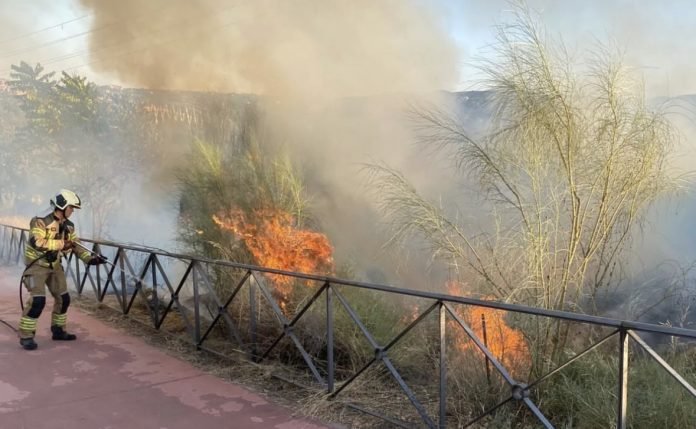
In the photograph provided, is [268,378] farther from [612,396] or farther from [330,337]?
[612,396]

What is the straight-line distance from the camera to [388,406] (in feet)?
10.6

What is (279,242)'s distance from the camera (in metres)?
5.02

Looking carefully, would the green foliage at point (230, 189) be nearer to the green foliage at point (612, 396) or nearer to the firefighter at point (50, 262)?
the firefighter at point (50, 262)

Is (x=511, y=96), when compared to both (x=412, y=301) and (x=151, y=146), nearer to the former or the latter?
(x=412, y=301)

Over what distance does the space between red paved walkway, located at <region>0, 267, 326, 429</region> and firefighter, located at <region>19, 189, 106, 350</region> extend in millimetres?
168

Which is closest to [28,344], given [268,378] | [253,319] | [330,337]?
[253,319]

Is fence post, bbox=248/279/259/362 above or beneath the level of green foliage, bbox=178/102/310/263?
beneath

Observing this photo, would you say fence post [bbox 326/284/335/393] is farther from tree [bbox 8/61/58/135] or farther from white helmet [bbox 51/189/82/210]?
tree [bbox 8/61/58/135]

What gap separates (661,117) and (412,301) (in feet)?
7.71

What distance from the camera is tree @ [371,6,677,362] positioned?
133 inches

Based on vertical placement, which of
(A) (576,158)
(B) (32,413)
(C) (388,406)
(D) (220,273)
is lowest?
(B) (32,413)

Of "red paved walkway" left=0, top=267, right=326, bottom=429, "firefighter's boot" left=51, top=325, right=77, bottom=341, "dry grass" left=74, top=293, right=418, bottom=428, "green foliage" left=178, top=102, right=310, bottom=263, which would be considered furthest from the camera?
"green foliage" left=178, top=102, right=310, bottom=263

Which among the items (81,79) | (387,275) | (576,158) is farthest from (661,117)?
(81,79)

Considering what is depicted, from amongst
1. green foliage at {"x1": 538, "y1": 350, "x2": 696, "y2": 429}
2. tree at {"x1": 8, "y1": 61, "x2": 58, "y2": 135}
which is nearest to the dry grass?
green foliage at {"x1": 538, "y1": 350, "x2": 696, "y2": 429}
